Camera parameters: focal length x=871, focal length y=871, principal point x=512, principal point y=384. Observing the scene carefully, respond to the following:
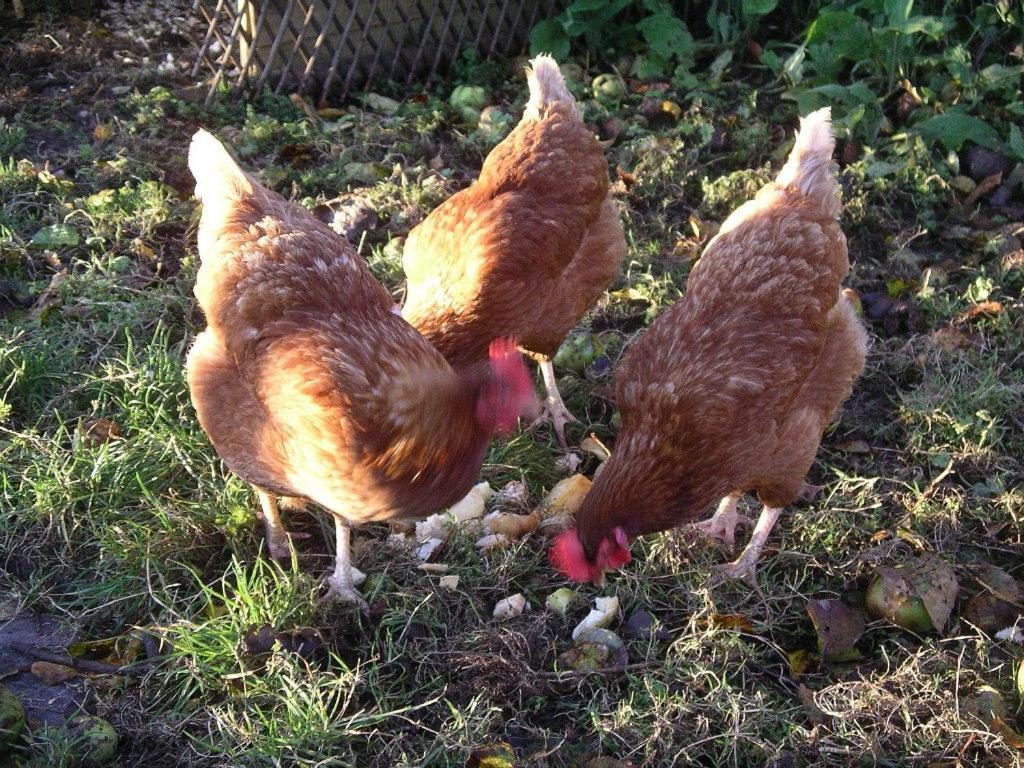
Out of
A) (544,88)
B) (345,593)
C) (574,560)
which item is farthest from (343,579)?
(544,88)

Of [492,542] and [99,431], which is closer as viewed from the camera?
[492,542]

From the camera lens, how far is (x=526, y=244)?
9.98 feet

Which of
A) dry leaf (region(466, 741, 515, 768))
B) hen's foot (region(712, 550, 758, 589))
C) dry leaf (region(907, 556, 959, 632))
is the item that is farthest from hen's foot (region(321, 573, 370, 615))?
dry leaf (region(907, 556, 959, 632))

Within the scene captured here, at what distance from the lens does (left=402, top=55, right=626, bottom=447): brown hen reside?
290 centimetres

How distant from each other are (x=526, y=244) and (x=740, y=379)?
0.92 meters

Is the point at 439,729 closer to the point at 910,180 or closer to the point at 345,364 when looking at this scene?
the point at 345,364

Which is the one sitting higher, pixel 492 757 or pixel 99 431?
pixel 492 757

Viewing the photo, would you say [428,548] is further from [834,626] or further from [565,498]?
[834,626]

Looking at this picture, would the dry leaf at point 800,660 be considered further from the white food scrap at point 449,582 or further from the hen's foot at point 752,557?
the white food scrap at point 449,582

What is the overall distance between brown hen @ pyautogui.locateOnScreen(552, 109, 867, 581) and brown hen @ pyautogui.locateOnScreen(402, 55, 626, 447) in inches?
18.9

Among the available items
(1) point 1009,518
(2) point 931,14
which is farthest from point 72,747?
(2) point 931,14

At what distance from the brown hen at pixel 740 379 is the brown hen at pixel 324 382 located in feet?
1.37

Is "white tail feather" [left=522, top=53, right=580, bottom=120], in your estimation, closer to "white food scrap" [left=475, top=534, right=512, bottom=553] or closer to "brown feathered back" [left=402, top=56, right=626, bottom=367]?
"brown feathered back" [left=402, top=56, right=626, bottom=367]

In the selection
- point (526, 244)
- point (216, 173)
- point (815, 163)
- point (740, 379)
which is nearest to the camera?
point (740, 379)
